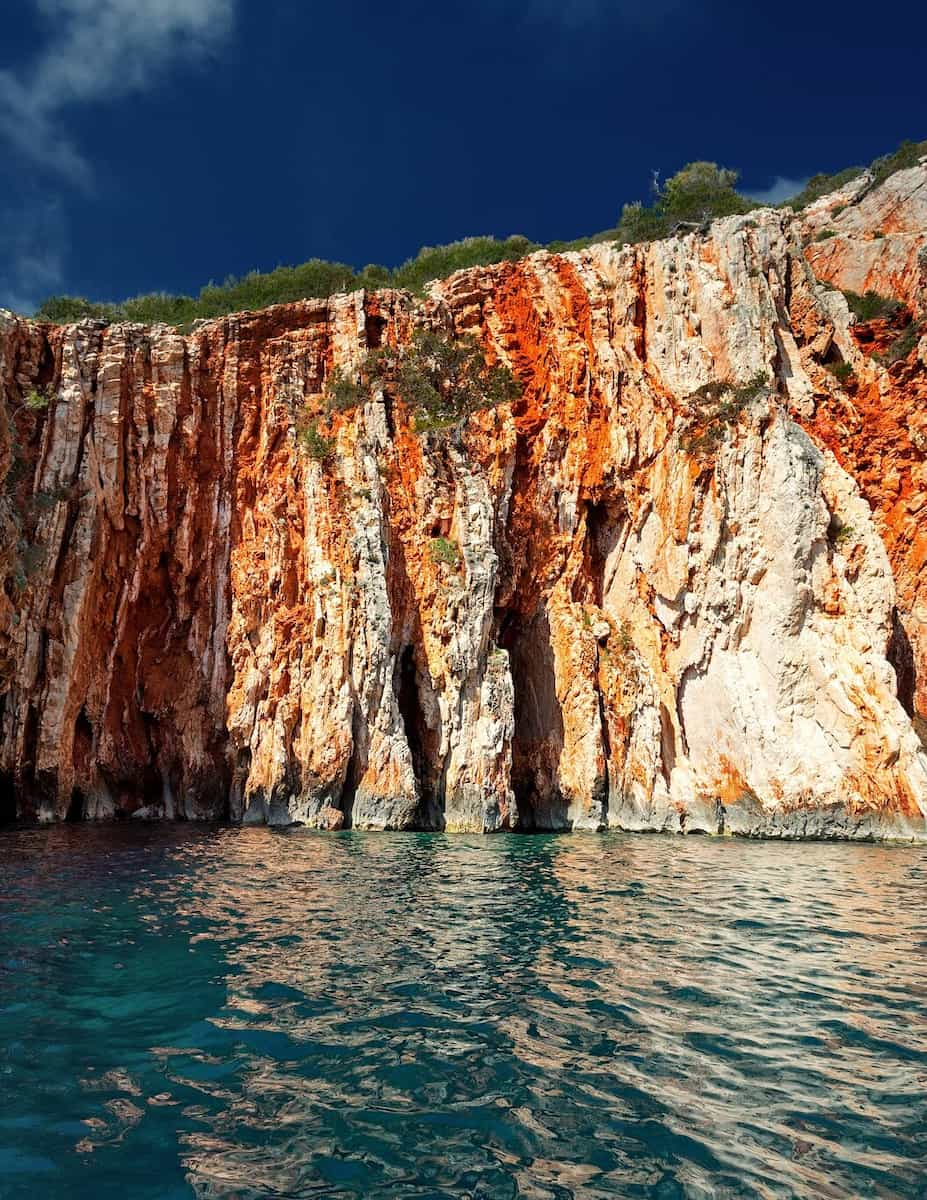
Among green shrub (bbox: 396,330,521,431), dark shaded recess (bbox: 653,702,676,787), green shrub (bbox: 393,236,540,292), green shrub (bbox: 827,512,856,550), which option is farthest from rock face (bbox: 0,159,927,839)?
green shrub (bbox: 393,236,540,292)

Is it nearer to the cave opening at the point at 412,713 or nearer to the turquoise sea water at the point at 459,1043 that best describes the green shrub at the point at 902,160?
the cave opening at the point at 412,713

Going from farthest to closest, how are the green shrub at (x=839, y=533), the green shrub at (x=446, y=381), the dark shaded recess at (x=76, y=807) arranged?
the green shrub at (x=446, y=381) < the green shrub at (x=839, y=533) < the dark shaded recess at (x=76, y=807)

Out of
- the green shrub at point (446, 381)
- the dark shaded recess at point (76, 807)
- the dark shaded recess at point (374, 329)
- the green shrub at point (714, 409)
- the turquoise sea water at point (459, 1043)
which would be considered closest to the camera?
the turquoise sea water at point (459, 1043)

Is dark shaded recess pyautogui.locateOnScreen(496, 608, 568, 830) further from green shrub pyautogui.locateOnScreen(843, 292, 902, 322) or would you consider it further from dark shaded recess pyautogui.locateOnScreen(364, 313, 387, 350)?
green shrub pyautogui.locateOnScreen(843, 292, 902, 322)

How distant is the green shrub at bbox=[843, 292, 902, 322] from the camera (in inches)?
1287

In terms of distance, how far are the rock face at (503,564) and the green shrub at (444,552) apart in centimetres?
16

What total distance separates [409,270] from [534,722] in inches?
1026

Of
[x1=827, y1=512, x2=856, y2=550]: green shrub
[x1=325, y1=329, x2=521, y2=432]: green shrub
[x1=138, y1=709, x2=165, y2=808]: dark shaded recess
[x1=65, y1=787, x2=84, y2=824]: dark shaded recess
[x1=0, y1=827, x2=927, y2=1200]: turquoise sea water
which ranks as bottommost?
[x1=0, y1=827, x2=927, y2=1200]: turquoise sea water

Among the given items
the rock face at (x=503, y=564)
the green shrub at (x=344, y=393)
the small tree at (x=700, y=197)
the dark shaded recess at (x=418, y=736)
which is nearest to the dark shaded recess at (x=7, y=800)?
the rock face at (x=503, y=564)

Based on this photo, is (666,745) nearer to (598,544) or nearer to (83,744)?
(598,544)

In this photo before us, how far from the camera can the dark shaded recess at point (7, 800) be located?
81.7 feet

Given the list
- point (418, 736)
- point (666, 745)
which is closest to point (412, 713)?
point (418, 736)

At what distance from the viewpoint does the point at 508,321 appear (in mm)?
33812

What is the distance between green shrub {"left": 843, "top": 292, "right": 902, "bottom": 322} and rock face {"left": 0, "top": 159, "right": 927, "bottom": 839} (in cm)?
86
